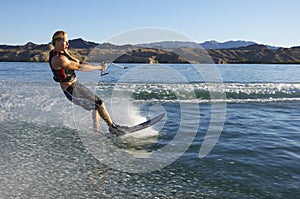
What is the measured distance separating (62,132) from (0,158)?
2.24 metres

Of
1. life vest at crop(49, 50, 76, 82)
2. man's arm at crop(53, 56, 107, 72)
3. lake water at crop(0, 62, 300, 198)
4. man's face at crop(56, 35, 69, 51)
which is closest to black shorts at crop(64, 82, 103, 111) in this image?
life vest at crop(49, 50, 76, 82)

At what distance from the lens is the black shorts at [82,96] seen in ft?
24.1

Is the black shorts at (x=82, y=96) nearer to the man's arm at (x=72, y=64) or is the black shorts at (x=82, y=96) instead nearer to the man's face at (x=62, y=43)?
the man's arm at (x=72, y=64)

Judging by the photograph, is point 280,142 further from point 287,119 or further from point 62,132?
point 62,132

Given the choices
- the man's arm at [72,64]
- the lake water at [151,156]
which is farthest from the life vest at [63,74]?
the lake water at [151,156]

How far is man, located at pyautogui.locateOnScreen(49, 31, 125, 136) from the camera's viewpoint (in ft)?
22.2

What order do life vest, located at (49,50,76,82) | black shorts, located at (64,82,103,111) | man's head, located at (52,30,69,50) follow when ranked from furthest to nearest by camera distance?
black shorts, located at (64,82,103,111)
life vest, located at (49,50,76,82)
man's head, located at (52,30,69,50)

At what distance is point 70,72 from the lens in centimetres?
721

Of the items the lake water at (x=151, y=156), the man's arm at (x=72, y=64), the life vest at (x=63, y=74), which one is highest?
the man's arm at (x=72, y=64)

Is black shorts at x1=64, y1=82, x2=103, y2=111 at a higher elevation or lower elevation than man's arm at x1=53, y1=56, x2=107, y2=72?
lower

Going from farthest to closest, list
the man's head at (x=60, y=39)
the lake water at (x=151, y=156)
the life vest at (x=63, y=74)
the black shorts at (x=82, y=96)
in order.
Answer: the black shorts at (x=82, y=96) < the life vest at (x=63, y=74) < the man's head at (x=60, y=39) < the lake water at (x=151, y=156)

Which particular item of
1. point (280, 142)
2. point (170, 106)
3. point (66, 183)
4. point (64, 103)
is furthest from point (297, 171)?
point (64, 103)

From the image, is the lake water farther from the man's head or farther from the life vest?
the man's head

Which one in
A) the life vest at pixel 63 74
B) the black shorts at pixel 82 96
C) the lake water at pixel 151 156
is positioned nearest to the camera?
the lake water at pixel 151 156
